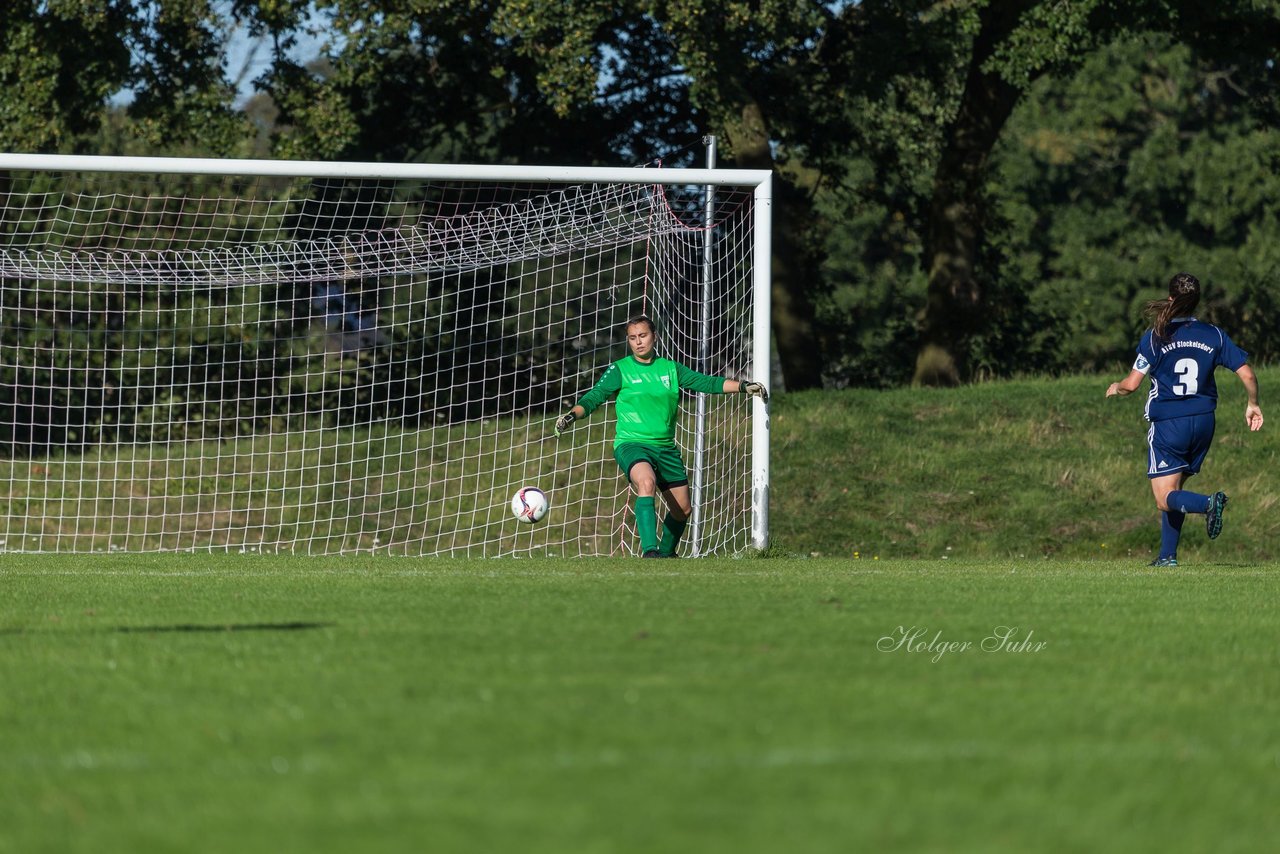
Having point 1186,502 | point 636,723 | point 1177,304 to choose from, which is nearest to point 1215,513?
point 1186,502

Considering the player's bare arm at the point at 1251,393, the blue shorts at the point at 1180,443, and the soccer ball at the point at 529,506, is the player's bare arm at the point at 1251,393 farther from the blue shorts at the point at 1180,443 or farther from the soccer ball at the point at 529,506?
the soccer ball at the point at 529,506

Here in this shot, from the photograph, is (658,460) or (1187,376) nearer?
(1187,376)

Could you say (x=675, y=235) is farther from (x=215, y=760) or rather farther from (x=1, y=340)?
(x=215, y=760)

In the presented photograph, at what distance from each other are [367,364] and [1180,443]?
1183 cm

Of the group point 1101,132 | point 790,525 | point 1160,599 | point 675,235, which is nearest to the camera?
point 1160,599

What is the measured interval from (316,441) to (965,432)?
766 cm

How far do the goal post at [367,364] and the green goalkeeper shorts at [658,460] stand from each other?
2.93ft

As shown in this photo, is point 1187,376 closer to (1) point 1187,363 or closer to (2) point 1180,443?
(1) point 1187,363

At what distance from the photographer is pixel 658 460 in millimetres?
12172

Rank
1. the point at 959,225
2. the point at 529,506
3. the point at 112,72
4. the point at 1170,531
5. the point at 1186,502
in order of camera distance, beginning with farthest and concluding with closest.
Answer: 1. the point at 959,225
2. the point at 112,72
3. the point at 529,506
4. the point at 1170,531
5. the point at 1186,502

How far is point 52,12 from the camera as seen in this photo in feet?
67.0

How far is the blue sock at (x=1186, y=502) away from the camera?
1111 centimetres

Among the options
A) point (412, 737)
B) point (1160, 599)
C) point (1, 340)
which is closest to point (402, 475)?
point (1, 340)

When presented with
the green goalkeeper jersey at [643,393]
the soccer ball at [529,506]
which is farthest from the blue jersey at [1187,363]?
the soccer ball at [529,506]
